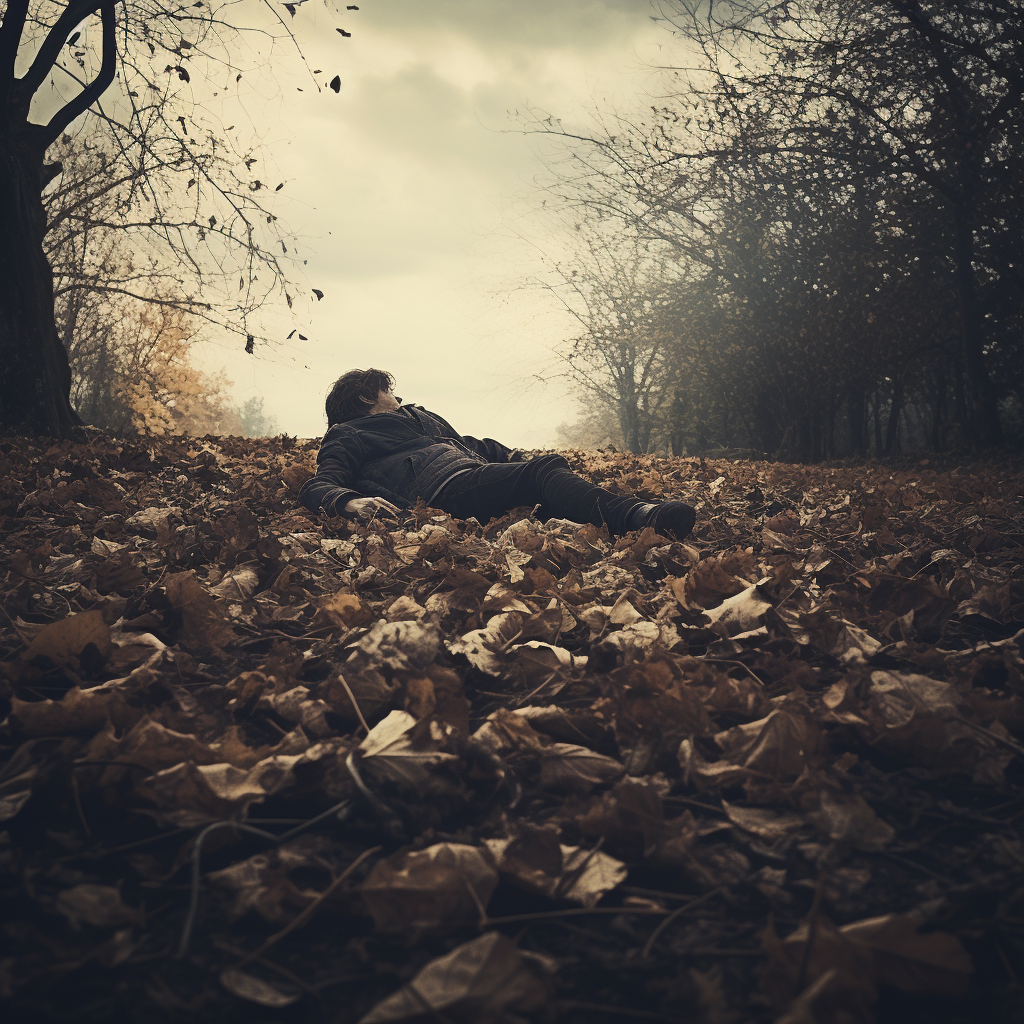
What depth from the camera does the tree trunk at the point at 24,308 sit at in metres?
6.38

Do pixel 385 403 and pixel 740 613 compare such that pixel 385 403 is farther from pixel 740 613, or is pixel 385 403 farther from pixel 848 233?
pixel 848 233

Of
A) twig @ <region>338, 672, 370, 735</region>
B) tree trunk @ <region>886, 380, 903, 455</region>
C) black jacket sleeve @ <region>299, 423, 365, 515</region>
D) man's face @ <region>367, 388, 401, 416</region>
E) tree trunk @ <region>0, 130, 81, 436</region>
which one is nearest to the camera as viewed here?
twig @ <region>338, 672, 370, 735</region>

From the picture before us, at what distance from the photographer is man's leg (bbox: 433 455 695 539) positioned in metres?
2.71

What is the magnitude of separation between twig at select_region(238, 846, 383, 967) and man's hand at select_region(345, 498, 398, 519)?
2.38 meters

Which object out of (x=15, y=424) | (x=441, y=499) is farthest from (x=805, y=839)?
(x=15, y=424)

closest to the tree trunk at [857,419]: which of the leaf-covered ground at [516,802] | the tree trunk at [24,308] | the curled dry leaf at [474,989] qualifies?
the tree trunk at [24,308]

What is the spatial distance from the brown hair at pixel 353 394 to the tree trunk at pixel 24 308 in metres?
3.94

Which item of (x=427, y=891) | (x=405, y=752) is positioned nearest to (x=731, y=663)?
(x=405, y=752)

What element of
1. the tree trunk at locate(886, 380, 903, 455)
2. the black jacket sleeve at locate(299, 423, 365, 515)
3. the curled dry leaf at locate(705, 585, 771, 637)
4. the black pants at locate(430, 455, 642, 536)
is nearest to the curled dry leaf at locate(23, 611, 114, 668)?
the curled dry leaf at locate(705, 585, 771, 637)

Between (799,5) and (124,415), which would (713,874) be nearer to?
(799,5)

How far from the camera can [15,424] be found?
6387mm

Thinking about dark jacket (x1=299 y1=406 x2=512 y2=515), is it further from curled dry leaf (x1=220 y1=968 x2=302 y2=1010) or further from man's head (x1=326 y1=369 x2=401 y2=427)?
curled dry leaf (x1=220 y1=968 x2=302 y2=1010)

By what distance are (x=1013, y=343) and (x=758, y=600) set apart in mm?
16717

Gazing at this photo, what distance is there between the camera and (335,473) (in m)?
3.64
